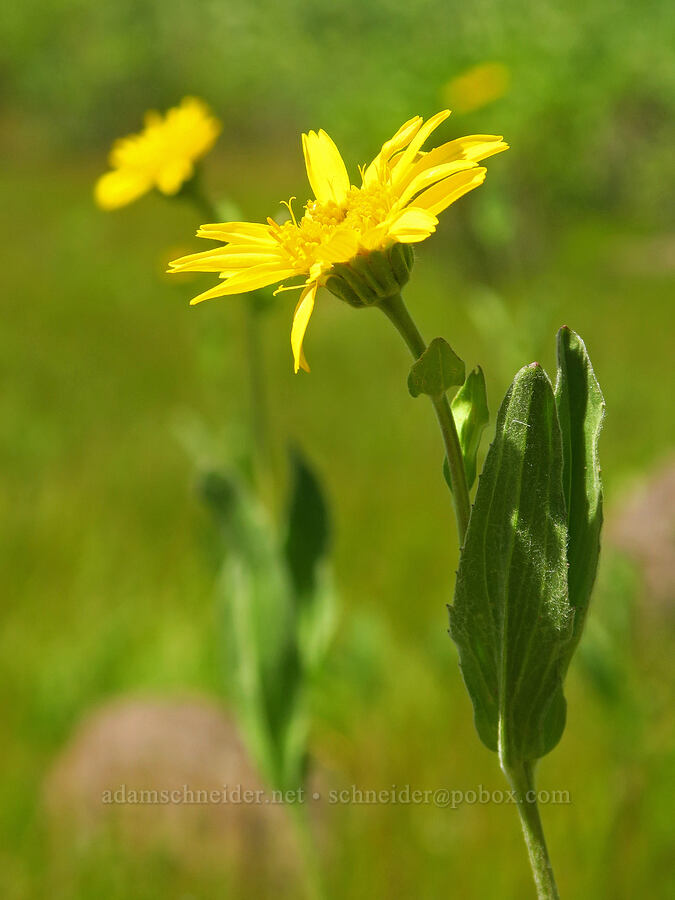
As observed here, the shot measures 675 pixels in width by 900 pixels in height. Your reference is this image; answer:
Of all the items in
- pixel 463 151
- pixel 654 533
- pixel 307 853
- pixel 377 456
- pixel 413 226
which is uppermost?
pixel 377 456

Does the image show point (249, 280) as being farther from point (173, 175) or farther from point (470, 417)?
point (173, 175)

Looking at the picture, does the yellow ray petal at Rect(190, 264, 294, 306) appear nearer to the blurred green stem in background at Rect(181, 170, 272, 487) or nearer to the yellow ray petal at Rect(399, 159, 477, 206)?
the yellow ray petal at Rect(399, 159, 477, 206)

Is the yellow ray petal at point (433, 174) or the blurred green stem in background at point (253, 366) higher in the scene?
the blurred green stem in background at point (253, 366)

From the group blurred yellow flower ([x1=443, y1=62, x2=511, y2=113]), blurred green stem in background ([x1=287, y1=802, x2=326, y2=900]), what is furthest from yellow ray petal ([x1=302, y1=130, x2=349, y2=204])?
blurred yellow flower ([x1=443, y1=62, x2=511, y2=113])

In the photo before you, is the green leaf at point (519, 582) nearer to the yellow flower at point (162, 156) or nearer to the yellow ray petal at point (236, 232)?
the yellow ray petal at point (236, 232)

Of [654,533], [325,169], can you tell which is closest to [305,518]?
[325,169]

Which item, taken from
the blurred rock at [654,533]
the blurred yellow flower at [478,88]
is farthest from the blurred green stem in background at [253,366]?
the blurred yellow flower at [478,88]

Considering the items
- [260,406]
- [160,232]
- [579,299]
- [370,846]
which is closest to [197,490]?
[260,406]
